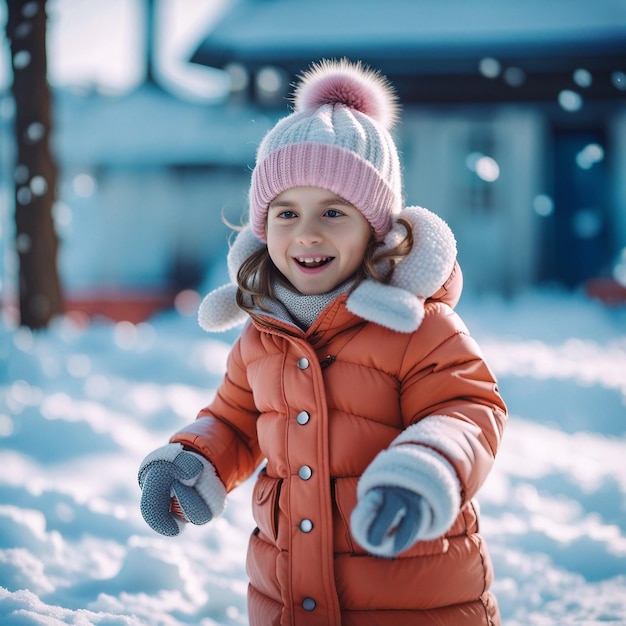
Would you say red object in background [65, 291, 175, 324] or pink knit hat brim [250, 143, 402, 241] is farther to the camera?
red object in background [65, 291, 175, 324]

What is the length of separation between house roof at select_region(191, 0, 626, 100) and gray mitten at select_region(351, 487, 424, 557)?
10.0m

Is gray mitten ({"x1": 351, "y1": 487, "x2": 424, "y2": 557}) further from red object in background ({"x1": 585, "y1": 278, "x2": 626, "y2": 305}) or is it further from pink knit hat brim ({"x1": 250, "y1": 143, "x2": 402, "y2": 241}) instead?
red object in background ({"x1": 585, "y1": 278, "x2": 626, "y2": 305})

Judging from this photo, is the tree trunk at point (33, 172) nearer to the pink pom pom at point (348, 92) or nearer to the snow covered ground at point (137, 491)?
the snow covered ground at point (137, 491)

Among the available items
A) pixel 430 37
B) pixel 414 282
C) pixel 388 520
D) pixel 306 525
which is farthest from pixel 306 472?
pixel 430 37

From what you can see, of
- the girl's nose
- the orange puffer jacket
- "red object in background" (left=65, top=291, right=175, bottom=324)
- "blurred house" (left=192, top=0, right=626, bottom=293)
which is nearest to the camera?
the orange puffer jacket

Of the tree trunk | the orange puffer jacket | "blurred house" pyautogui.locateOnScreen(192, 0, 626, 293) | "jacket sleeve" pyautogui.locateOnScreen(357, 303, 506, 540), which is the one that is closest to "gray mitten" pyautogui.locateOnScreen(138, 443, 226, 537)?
the orange puffer jacket

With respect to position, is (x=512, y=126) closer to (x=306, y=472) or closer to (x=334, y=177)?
(x=334, y=177)

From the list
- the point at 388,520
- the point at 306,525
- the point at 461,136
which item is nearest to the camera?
the point at 388,520

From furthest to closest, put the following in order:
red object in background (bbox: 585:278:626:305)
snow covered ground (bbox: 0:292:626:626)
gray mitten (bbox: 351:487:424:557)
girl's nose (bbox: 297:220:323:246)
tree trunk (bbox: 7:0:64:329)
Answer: red object in background (bbox: 585:278:626:305) < tree trunk (bbox: 7:0:64:329) < snow covered ground (bbox: 0:292:626:626) < girl's nose (bbox: 297:220:323:246) < gray mitten (bbox: 351:487:424:557)

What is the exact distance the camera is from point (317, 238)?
174cm

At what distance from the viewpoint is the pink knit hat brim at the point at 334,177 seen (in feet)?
A: 5.76

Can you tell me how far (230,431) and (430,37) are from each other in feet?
32.5

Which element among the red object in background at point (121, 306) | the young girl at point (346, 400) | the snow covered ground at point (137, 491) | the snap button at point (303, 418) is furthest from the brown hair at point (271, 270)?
the red object in background at point (121, 306)

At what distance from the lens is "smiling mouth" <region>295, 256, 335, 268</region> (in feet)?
5.85
